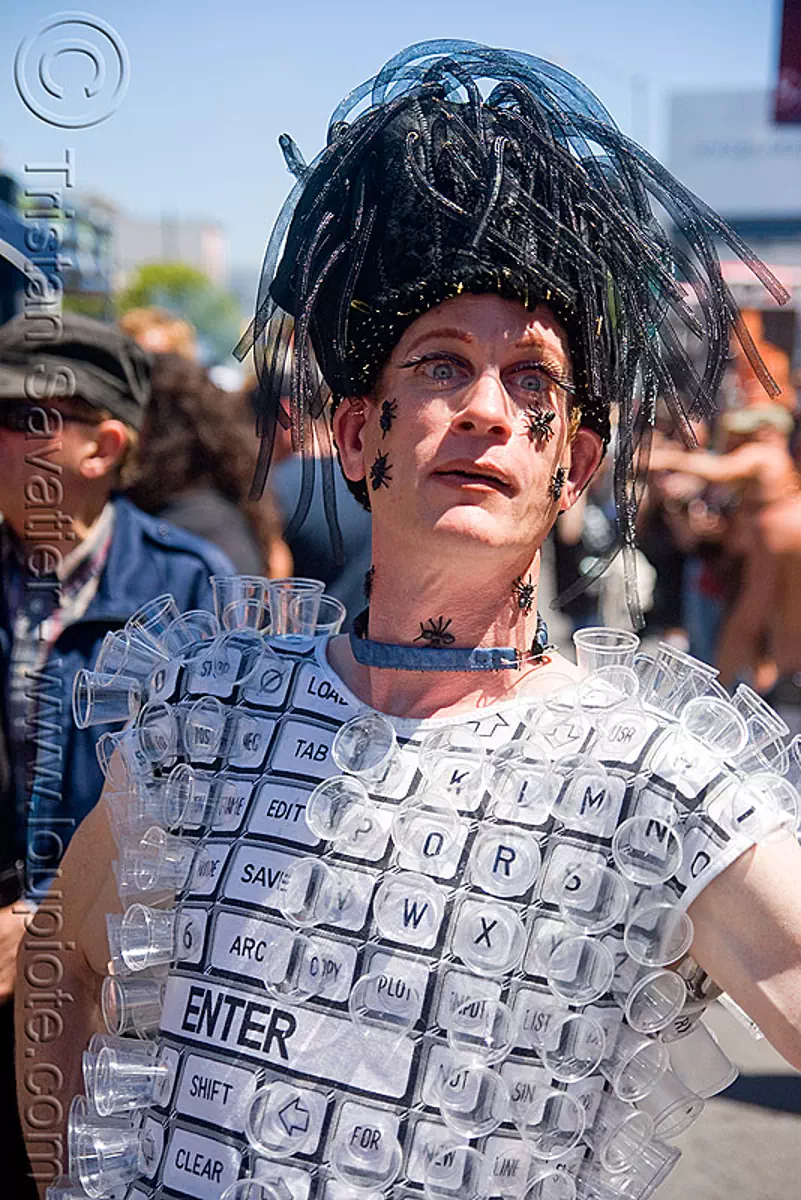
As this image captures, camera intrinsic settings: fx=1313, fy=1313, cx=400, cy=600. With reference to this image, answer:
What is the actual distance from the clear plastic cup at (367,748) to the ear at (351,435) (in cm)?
32

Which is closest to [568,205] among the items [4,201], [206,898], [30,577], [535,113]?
[535,113]

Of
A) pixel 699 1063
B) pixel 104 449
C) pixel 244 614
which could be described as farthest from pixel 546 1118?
pixel 104 449

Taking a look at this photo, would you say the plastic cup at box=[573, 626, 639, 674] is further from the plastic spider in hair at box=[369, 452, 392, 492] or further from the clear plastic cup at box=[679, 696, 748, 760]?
the plastic spider in hair at box=[369, 452, 392, 492]

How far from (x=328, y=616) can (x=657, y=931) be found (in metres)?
0.74

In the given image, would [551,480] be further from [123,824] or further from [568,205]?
[123,824]

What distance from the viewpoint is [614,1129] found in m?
1.38

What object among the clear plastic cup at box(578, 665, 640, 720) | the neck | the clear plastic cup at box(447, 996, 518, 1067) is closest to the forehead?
the neck

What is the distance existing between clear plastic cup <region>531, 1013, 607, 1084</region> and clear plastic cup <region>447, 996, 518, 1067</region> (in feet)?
0.11

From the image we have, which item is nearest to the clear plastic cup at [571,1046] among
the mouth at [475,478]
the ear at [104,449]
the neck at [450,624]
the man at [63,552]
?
the neck at [450,624]

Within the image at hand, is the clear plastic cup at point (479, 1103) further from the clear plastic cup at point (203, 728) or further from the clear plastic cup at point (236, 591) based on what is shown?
the clear plastic cup at point (236, 591)

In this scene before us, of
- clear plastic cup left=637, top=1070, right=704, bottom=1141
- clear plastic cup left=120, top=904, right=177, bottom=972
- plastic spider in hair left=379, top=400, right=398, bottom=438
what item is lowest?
clear plastic cup left=637, top=1070, right=704, bottom=1141

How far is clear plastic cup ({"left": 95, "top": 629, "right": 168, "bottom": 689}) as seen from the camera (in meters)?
1.73

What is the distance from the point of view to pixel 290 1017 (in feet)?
4.64

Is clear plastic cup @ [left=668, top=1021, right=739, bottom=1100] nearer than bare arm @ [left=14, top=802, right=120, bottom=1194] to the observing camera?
Yes
